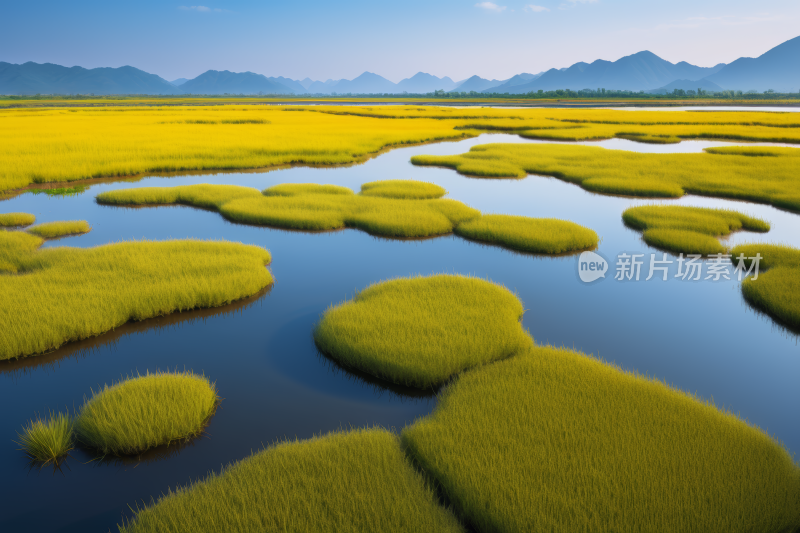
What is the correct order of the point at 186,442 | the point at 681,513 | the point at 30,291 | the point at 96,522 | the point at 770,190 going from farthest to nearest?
the point at 770,190 → the point at 30,291 → the point at 186,442 → the point at 96,522 → the point at 681,513

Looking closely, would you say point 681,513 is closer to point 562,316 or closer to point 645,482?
point 645,482

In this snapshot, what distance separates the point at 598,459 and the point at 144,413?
13.4 feet

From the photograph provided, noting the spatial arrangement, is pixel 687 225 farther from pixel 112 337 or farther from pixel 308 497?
pixel 112 337

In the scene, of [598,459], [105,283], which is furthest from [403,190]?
[598,459]

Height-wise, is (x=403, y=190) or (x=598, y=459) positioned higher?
(x=403, y=190)

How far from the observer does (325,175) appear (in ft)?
63.3

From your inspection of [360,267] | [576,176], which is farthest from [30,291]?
[576,176]

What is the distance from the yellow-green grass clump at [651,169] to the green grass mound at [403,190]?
166 inches

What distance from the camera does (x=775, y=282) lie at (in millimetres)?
8000

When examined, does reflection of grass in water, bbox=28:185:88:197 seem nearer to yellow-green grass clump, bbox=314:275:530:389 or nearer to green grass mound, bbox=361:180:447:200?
green grass mound, bbox=361:180:447:200

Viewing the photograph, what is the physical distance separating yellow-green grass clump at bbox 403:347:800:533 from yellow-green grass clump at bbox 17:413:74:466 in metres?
3.05

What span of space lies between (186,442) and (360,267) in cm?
539

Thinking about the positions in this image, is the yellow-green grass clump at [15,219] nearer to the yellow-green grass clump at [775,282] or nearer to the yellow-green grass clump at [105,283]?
the yellow-green grass clump at [105,283]

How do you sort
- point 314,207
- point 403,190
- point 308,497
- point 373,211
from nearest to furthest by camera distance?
point 308,497 < point 373,211 < point 314,207 < point 403,190
